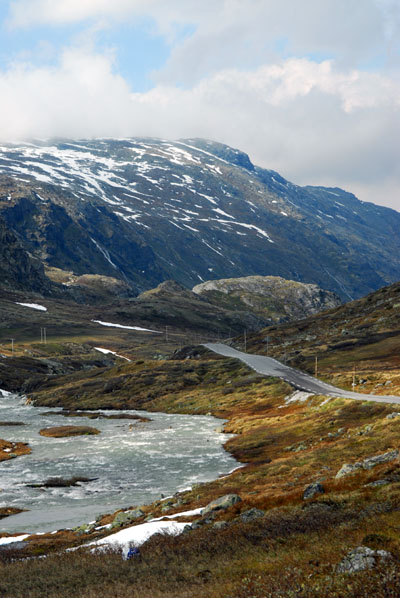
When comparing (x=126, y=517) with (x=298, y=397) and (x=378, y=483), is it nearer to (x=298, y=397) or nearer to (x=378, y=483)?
(x=378, y=483)

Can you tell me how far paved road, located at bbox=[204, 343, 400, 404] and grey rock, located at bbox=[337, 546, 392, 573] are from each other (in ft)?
187

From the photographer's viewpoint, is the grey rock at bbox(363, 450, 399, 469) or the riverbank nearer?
the riverbank

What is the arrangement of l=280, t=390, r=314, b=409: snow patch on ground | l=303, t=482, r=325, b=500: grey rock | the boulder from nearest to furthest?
l=303, t=482, r=325, b=500: grey rock → the boulder → l=280, t=390, r=314, b=409: snow patch on ground

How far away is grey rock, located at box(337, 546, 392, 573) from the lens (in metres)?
13.9

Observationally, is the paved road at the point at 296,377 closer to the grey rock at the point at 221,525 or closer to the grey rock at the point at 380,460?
the grey rock at the point at 380,460

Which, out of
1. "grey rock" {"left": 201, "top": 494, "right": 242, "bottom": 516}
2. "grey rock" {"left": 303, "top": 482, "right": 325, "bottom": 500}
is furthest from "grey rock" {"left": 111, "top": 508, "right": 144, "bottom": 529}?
"grey rock" {"left": 303, "top": 482, "right": 325, "bottom": 500}

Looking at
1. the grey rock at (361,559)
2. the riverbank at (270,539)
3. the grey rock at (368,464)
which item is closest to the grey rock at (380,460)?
the grey rock at (368,464)

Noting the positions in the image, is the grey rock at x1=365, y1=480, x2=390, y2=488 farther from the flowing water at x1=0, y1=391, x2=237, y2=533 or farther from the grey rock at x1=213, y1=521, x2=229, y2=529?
the flowing water at x1=0, y1=391, x2=237, y2=533

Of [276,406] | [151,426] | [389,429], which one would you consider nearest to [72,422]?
[151,426]

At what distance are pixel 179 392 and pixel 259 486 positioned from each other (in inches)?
3586

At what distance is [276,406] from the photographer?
92375 mm

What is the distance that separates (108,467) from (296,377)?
64.8 m

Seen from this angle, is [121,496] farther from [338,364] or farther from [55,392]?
[55,392]

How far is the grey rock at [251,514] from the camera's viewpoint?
23.5 m
